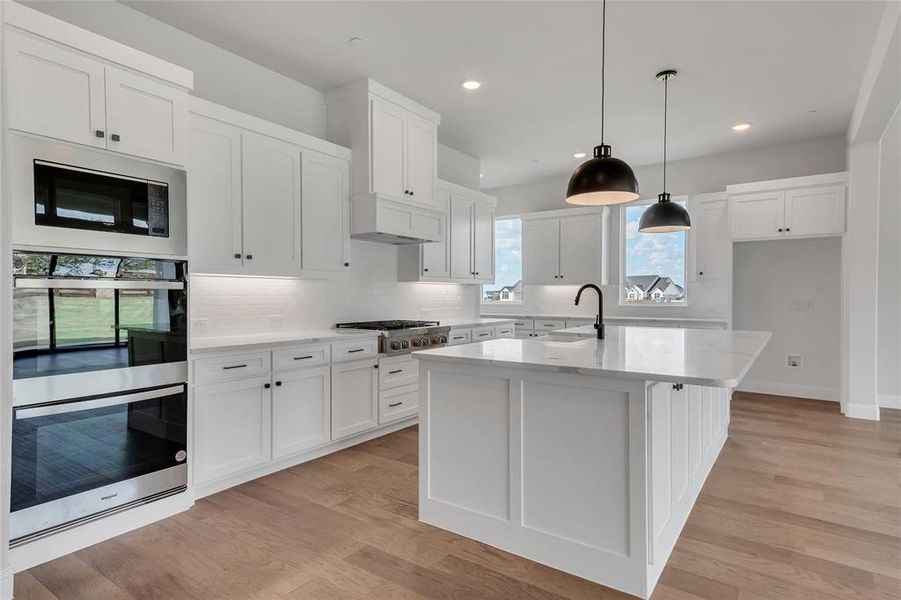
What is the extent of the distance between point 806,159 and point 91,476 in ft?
23.3

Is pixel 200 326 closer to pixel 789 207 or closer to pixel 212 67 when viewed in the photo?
pixel 212 67

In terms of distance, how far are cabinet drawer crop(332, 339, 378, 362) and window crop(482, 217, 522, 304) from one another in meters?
4.10

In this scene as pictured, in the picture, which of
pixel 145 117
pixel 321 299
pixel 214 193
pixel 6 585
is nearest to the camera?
pixel 6 585

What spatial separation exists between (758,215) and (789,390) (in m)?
2.14

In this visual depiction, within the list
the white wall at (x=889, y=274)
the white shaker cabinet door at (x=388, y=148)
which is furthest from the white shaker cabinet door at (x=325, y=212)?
the white wall at (x=889, y=274)

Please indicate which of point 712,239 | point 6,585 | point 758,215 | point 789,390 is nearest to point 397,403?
point 6,585

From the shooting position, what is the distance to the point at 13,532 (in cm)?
212

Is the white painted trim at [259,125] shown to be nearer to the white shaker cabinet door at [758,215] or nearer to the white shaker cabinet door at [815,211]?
the white shaker cabinet door at [758,215]

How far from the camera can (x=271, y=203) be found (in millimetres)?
3512

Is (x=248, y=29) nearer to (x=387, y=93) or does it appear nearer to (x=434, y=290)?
(x=387, y=93)

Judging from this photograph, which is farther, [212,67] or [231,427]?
[212,67]

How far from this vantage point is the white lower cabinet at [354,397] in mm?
3736

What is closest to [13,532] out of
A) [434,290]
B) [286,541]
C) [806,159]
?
[286,541]

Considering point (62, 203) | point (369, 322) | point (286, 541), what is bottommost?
point (286, 541)
